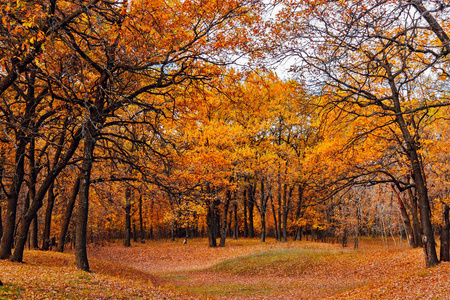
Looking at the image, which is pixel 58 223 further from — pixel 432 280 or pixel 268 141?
pixel 432 280

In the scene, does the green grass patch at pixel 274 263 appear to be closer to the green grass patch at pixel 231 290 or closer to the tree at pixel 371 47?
the green grass patch at pixel 231 290

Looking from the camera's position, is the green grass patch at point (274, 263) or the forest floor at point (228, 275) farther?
the green grass patch at point (274, 263)

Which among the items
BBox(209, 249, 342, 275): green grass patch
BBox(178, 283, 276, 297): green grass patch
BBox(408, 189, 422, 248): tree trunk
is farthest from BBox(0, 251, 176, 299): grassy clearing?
BBox(408, 189, 422, 248): tree trunk

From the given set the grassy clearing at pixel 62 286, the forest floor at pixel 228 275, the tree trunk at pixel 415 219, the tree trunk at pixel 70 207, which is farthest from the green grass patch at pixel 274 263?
the grassy clearing at pixel 62 286

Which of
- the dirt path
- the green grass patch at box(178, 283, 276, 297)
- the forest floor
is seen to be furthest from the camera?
the green grass patch at box(178, 283, 276, 297)

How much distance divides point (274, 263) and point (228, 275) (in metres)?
2.71

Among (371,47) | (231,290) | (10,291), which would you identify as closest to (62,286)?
(10,291)

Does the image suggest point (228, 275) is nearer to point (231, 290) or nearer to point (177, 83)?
point (231, 290)

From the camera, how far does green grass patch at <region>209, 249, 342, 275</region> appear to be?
17812 millimetres

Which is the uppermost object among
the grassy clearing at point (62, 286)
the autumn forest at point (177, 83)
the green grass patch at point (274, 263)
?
the autumn forest at point (177, 83)

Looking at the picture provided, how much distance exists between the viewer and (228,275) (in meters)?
17.9

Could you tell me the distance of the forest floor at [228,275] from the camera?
760 cm

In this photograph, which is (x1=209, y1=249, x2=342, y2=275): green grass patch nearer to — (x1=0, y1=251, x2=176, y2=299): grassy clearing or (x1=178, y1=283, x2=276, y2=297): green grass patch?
(x1=178, y1=283, x2=276, y2=297): green grass patch

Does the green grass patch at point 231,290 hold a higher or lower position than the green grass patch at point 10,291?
lower
